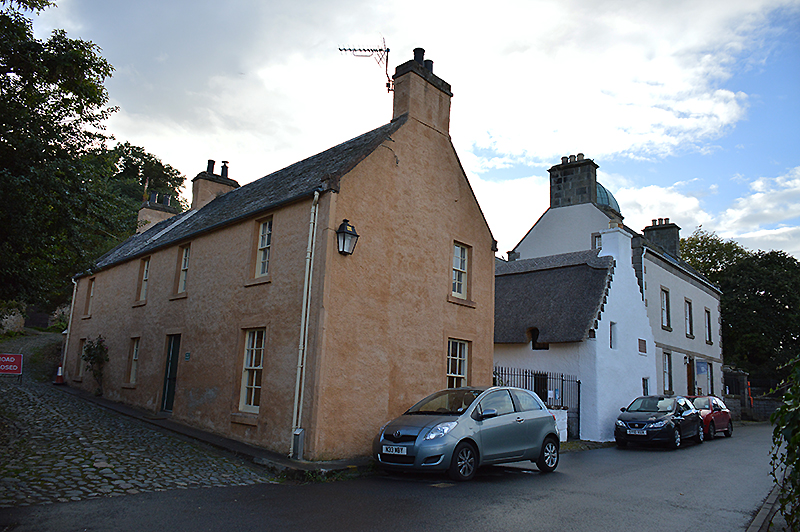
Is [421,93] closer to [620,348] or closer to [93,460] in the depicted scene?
[93,460]

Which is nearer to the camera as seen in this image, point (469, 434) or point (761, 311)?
point (469, 434)

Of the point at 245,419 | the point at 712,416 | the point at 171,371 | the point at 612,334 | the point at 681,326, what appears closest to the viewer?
the point at 245,419

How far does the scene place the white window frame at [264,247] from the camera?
13.2m

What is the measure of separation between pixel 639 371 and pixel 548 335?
4.94 meters

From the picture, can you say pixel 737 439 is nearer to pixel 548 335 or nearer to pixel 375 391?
pixel 548 335

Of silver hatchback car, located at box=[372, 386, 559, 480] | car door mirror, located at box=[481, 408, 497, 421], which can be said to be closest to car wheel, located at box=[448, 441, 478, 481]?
silver hatchback car, located at box=[372, 386, 559, 480]

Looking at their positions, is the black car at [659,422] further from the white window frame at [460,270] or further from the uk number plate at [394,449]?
the uk number plate at [394,449]

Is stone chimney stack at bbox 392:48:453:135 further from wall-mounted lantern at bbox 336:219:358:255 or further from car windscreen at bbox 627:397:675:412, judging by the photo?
car windscreen at bbox 627:397:675:412

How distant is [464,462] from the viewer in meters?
9.66

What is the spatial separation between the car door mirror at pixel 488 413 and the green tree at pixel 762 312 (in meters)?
37.2

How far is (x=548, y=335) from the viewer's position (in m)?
19.7

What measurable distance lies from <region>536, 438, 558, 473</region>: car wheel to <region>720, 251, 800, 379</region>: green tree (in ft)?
116

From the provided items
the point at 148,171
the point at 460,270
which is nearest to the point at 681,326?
the point at 460,270

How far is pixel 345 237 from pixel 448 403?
3.89 metres
